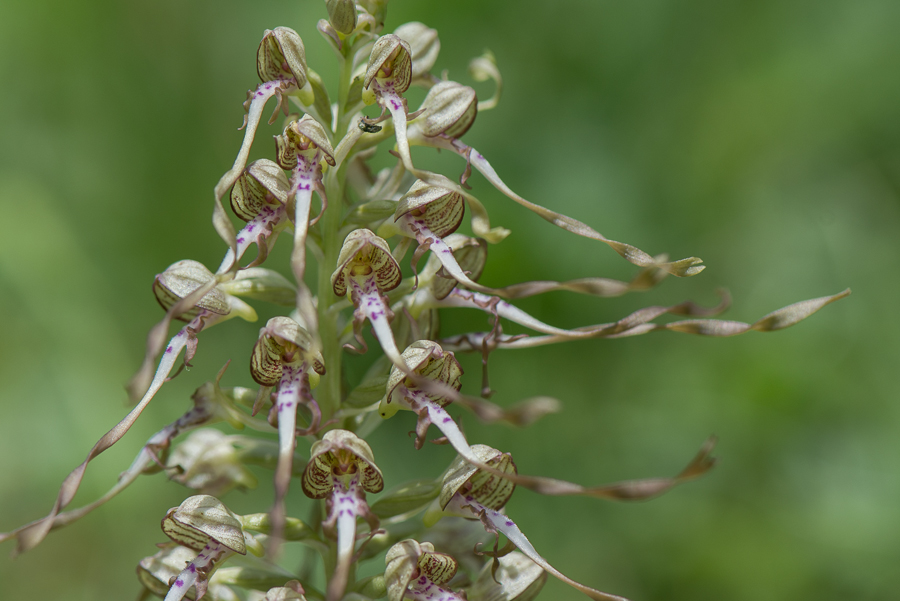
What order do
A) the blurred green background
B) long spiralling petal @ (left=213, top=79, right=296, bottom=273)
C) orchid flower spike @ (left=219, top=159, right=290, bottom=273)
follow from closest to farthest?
long spiralling petal @ (left=213, top=79, right=296, bottom=273)
orchid flower spike @ (left=219, top=159, right=290, bottom=273)
the blurred green background

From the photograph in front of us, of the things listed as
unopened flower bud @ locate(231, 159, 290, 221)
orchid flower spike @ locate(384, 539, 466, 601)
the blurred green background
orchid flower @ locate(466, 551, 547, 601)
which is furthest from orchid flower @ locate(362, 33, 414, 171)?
the blurred green background

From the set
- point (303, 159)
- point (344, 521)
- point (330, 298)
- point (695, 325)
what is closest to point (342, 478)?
point (344, 521)

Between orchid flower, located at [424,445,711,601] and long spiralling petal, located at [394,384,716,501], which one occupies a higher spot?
long spiralling petal, located at [394,384,716,501]

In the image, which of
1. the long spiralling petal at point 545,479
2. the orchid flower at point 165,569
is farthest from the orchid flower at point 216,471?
the long spiralling petal at point 545,479

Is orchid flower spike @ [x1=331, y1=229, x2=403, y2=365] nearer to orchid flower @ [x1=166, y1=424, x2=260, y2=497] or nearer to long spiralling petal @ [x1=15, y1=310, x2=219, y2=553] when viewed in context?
long spiralling petal @ [x1=15, y1=310, x2=219, y2=553]

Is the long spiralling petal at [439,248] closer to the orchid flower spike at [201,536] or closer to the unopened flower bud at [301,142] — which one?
the unopened flower bud at [301,142]

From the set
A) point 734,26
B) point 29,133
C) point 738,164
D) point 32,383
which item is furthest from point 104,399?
point 734,26

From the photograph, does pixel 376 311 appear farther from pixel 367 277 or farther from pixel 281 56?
pixel 281 56
